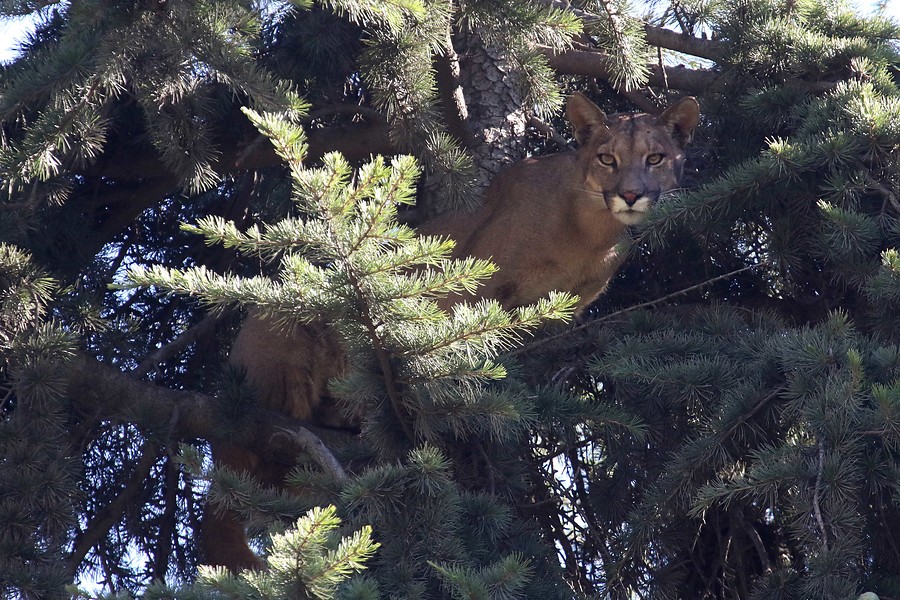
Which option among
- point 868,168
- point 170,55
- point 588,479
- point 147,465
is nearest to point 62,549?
point 147,465

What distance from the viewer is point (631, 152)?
5.77m

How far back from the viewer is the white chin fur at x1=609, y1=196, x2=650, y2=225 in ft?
18.1

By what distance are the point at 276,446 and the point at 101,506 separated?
48.4 inches

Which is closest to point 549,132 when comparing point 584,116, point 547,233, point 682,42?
point 584,116

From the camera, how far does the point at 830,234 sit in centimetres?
407

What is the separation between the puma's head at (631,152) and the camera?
5574 mm

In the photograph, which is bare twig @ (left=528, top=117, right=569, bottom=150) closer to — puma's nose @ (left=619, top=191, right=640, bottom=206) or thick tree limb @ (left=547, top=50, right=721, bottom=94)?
thick tree limb @ (left=547, top=50, right=721, bottom=94)

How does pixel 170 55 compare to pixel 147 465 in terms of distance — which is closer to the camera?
pixel 170 55

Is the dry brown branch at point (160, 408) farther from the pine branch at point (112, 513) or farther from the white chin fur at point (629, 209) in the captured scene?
the white chin fur at point (629, 209)

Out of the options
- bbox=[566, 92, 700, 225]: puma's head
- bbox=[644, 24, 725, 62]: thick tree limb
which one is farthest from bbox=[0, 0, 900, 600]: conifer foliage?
bbox=[566, 92, 700, 225]: puma's head

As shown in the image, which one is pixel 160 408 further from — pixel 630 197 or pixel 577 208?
pixel 630 197

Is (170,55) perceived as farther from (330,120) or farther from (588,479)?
(588,479)

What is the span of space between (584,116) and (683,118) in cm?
60

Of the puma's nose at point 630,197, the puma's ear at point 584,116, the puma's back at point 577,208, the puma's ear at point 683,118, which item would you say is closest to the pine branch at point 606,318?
the puma's back at point 577,208
